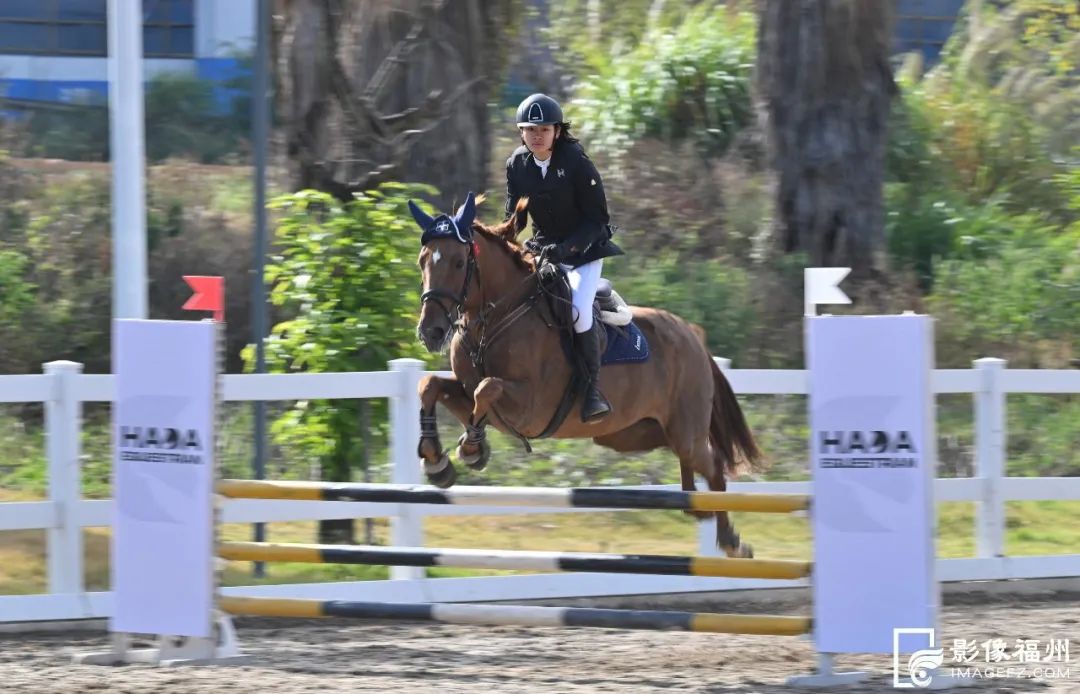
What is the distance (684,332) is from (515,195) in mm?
1406

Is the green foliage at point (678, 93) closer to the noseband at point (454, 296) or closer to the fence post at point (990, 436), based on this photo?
the fence post at point (990, 436)

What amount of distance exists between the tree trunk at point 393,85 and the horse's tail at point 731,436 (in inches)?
179

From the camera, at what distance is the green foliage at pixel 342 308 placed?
361 inches

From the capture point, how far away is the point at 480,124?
527 inches

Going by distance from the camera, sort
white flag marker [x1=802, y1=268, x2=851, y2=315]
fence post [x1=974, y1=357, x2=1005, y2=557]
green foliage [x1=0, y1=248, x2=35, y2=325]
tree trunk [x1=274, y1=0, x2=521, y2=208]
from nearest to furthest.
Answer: white flag marker [x1=802, y1=268, x2=851, y2=315] → fence post [x1=974, y1=357, x2=1005, y2=557] → tree trunk [x1=274, y1=0, x2=521, y2=208] → green foliage [x1=0, y1=248, x2=35, y2=325]

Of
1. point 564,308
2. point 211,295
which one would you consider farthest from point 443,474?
point 211,295

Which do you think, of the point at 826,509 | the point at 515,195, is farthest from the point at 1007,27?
the point at 826,509

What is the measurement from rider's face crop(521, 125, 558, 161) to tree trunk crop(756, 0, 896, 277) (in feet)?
25.6

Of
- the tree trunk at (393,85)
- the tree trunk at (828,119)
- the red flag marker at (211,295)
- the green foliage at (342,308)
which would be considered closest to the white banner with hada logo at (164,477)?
the red flag marker at (211,295)

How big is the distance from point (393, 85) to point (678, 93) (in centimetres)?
543

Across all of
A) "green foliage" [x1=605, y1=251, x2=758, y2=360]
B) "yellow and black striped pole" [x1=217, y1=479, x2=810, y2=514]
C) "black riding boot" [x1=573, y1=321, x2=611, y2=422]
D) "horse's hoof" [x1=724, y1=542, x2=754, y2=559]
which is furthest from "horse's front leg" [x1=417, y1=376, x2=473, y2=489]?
"green foliage" [x1=605, y1=251, x2=758, y2=360]

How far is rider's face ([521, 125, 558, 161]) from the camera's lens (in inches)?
281

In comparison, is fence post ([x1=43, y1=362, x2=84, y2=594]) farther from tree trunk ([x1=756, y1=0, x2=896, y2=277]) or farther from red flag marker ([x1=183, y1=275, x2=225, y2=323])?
tree trunk ([x1=756, y1=0, x2=896, y2=277])

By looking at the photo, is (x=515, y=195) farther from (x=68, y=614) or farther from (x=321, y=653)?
(x=68, y=614)
